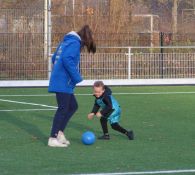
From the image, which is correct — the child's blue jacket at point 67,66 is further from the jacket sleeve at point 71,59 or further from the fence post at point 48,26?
the fence post at point 48,26

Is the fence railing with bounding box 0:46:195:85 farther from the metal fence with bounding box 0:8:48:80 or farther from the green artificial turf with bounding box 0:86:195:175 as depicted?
the green artificial turf with bounding box 0:86:195:175

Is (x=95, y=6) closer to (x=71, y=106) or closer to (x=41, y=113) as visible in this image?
(x=41, y=113)

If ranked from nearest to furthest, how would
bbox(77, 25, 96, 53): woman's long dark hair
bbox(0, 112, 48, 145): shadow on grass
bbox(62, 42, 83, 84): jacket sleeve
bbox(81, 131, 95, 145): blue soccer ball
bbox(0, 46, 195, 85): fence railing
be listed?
1. bbox(62, 42, 83, 84): jacket sleeve
2. bbox(77, 25, 96, 53): woman's long dark hair
3. bbox(81, 131, 95, 145): blue soccer ball
4. bbox(0, 112, 48, 145): shadow on grass
5. bbox(0, 46, 195, 85): fence railing

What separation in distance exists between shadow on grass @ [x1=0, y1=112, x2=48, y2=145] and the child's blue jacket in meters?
1.17

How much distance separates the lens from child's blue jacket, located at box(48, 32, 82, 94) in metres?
10.5

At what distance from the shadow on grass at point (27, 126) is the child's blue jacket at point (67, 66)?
1.17 meters

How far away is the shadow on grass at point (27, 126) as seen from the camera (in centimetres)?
1190

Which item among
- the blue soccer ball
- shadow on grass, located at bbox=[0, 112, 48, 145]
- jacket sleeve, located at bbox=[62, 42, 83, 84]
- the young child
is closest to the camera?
jacket sleeve, located at bbox=[62, 42, 83, 84]

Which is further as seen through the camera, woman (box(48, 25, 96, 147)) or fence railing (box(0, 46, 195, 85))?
fence railing (box(0, 46, 195, 85))

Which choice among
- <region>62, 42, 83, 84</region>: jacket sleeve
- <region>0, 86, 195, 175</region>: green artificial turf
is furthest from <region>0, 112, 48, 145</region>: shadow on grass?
<region>62, 42, 83, 84</region>: jacket sleeve

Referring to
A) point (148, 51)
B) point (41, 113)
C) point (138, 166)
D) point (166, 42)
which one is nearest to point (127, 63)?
Result: point (148, 51)

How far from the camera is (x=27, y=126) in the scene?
537 inches

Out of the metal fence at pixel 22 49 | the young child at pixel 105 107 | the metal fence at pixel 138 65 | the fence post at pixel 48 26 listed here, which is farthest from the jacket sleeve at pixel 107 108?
the metal fence at pixel 22 49

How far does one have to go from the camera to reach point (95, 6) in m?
35.0
